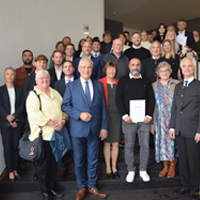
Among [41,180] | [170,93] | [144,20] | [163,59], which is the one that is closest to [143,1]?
[144,20]

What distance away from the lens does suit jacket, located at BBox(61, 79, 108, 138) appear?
2.66 meters

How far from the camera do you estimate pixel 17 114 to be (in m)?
3.24

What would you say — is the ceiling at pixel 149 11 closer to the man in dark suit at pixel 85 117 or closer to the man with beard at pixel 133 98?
the man with beard at pixel 133 98

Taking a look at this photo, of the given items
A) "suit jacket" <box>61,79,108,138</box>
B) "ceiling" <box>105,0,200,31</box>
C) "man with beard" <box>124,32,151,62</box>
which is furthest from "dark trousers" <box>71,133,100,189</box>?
"ceiling" <box>105,0,200,31</box>

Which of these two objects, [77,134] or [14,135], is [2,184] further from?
[77,134]

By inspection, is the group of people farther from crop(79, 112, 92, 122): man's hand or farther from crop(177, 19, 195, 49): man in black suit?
crop(177, 19, 195, 49): man in black suit

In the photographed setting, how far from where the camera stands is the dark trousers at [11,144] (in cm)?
325

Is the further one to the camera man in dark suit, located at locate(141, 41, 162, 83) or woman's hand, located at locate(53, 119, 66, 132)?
man in dark suit, located at locate(141, 41, 162, 83)

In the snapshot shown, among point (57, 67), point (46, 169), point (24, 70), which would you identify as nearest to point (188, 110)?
point (46, 169)

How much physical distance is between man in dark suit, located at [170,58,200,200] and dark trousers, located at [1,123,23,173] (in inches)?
95.3

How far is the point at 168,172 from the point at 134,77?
5.26ft

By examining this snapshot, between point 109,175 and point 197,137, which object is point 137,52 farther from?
point 109,175

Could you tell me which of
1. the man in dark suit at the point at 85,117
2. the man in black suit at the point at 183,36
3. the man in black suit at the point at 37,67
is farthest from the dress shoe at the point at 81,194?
the man in black suit at the point at 183,36

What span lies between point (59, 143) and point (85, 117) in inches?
19.9
